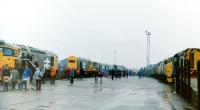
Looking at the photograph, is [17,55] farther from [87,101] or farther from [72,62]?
[72,62]

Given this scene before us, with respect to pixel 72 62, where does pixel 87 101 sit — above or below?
below

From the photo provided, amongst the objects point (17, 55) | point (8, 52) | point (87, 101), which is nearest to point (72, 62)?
point (17, 55)

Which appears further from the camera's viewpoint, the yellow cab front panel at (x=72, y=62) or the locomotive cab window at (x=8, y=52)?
the yellow cab front panel at (x=72, y=62)

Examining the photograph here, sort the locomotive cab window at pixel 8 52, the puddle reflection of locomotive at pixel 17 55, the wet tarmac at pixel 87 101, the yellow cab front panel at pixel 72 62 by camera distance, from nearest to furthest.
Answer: the wet tarmac at pixel 87 101 < the puddle reflection of locomotive at pixel 17 55 < the locomotive cab window at pixel 8 52 < the yellow cab front panel at pixel 72 62

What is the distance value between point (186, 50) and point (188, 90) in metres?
17.2

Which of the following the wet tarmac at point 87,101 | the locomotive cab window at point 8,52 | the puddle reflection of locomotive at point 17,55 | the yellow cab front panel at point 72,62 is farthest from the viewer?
the yellow cab front panel at point 72,62

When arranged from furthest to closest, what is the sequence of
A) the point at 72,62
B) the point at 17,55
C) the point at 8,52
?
the point at 72,62 < the point at 17,55 < the point at 8,52

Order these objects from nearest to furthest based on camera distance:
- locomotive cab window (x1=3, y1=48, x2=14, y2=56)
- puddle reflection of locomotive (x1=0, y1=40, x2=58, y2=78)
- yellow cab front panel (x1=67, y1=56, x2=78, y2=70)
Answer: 1. puddle reflection of locomotive (x1=0, y1=40, x2=58, y2=78)
2. locomotive cab window (x1=3, y1=48, x2=14, y2=56)
3. yellow cab front panel (x1=67, y1=56, x2=78, y2=70)

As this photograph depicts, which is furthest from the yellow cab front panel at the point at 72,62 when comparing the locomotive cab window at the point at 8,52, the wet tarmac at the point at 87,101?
the wet tarmac at the point at 87,101

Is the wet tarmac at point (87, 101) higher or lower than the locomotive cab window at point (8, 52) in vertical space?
lower

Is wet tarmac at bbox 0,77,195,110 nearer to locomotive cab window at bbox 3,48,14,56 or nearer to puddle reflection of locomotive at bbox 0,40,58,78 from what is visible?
puddle reflection of locomotive at bbox 0,40,58,78

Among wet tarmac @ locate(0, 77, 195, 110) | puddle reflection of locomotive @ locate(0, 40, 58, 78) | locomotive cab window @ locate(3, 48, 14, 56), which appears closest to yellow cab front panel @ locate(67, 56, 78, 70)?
puddle reflection of locomotive @ locate(0, 40, 58, 78)

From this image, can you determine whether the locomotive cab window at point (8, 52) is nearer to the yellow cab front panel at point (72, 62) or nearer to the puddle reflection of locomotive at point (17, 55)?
the puddle reflection of locomotive at point (17, 55)

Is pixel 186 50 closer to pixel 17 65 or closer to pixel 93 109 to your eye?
pixel 17 65
